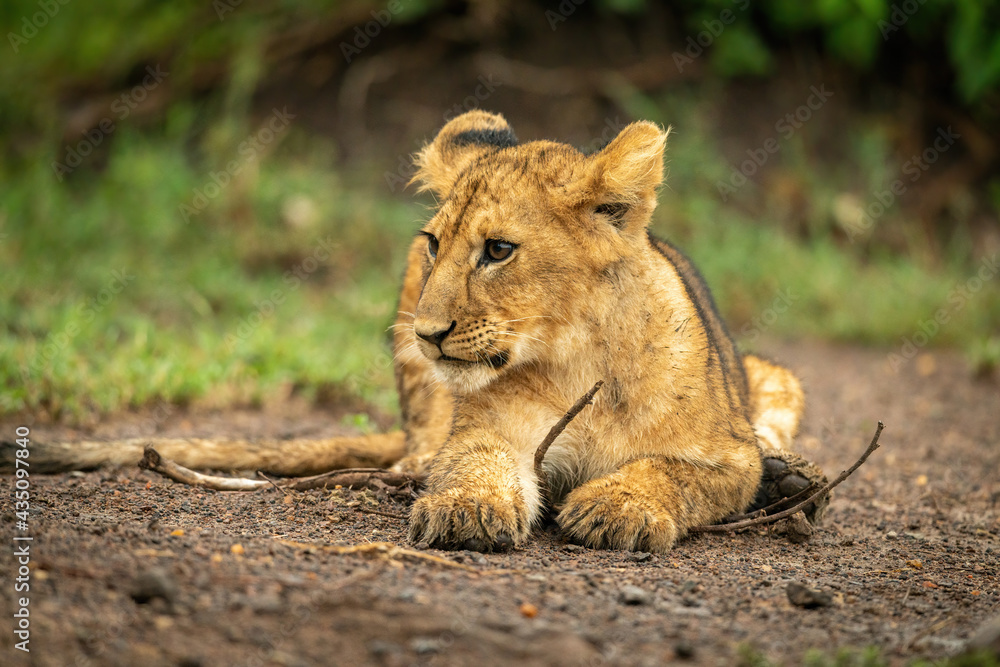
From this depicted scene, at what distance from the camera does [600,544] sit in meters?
3.47

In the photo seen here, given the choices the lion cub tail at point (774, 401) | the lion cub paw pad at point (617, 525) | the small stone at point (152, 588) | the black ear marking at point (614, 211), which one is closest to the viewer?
the small stone at point (152, 588)

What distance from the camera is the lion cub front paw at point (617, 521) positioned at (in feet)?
11.3

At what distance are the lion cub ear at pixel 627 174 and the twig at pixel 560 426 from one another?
73 centimetres

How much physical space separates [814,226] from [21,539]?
9.19 meters

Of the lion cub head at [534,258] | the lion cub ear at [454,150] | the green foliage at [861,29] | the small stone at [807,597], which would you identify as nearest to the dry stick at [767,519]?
the small stone at [807,597]

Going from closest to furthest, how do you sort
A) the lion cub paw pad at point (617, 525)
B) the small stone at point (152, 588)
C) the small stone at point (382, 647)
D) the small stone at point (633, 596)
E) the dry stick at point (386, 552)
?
the small stone at point (382, 647), the small stone at point (152, 588), the small stone at point (633, 596), the dry stick at point (386, 552), the lion cub paw pad at point (617, 525)

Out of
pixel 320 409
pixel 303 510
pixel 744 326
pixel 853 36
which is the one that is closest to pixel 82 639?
pixel 303 510

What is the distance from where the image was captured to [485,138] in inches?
175

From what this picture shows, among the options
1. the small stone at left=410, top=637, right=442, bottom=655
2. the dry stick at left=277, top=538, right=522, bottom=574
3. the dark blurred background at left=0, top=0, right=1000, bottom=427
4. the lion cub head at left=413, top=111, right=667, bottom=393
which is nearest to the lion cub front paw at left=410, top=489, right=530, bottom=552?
the dry stick at left=277, top=538, right=522, bottom=574

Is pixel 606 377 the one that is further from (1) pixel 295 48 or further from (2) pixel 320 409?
(1) pixel 295 48

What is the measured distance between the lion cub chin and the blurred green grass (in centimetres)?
265

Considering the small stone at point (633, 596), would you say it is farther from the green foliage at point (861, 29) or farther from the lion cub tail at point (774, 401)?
the green foliage at point (861, 29)

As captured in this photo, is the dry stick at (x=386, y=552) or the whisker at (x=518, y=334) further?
the whisker at (x=518, y=334)

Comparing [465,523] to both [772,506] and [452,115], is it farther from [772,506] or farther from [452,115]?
[452,115]
